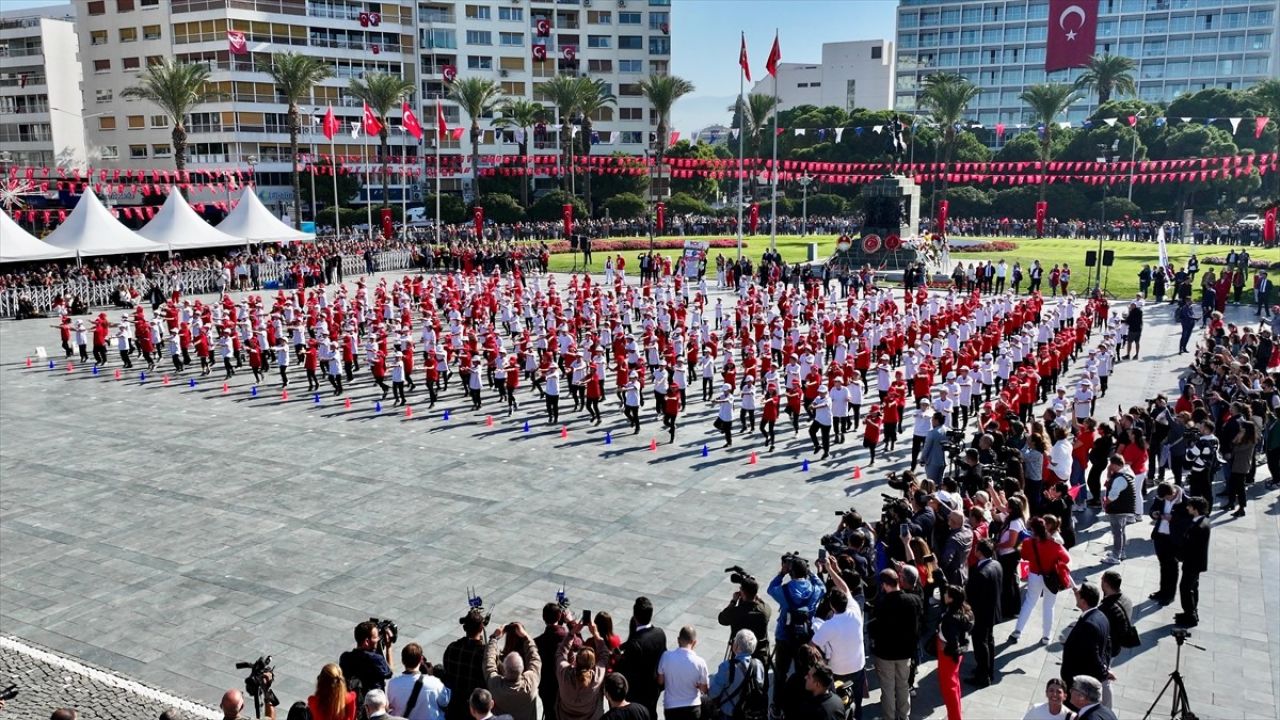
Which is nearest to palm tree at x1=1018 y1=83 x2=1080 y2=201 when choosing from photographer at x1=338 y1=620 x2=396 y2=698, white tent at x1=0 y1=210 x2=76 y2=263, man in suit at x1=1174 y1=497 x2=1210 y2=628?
white tent at x1=0 y1=210 x2=76 y2=263

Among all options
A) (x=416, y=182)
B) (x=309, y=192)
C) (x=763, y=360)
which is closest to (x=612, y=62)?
(x=416, y=182)

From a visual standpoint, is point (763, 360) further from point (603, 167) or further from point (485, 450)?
point (603, 167)

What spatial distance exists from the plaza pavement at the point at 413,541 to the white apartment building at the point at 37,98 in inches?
2678

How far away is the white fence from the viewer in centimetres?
3681

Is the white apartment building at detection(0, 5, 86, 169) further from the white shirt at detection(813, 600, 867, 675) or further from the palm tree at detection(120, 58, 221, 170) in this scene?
the white shirt at detection(813, 600, 867, 675)

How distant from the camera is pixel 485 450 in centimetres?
1872

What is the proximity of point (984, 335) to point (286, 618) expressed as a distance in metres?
18.1

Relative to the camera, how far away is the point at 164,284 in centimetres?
4097

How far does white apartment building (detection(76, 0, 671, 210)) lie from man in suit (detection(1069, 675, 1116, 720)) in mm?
68077

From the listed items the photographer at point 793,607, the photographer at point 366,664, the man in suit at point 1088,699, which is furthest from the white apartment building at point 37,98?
the man in suit at point 1088,699

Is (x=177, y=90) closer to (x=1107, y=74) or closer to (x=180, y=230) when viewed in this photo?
(x=180, y=230)

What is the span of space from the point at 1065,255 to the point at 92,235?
152 ft

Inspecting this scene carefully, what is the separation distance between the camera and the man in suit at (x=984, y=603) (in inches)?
371

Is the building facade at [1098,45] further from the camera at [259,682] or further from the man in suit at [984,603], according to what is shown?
the camera at [259,682]
